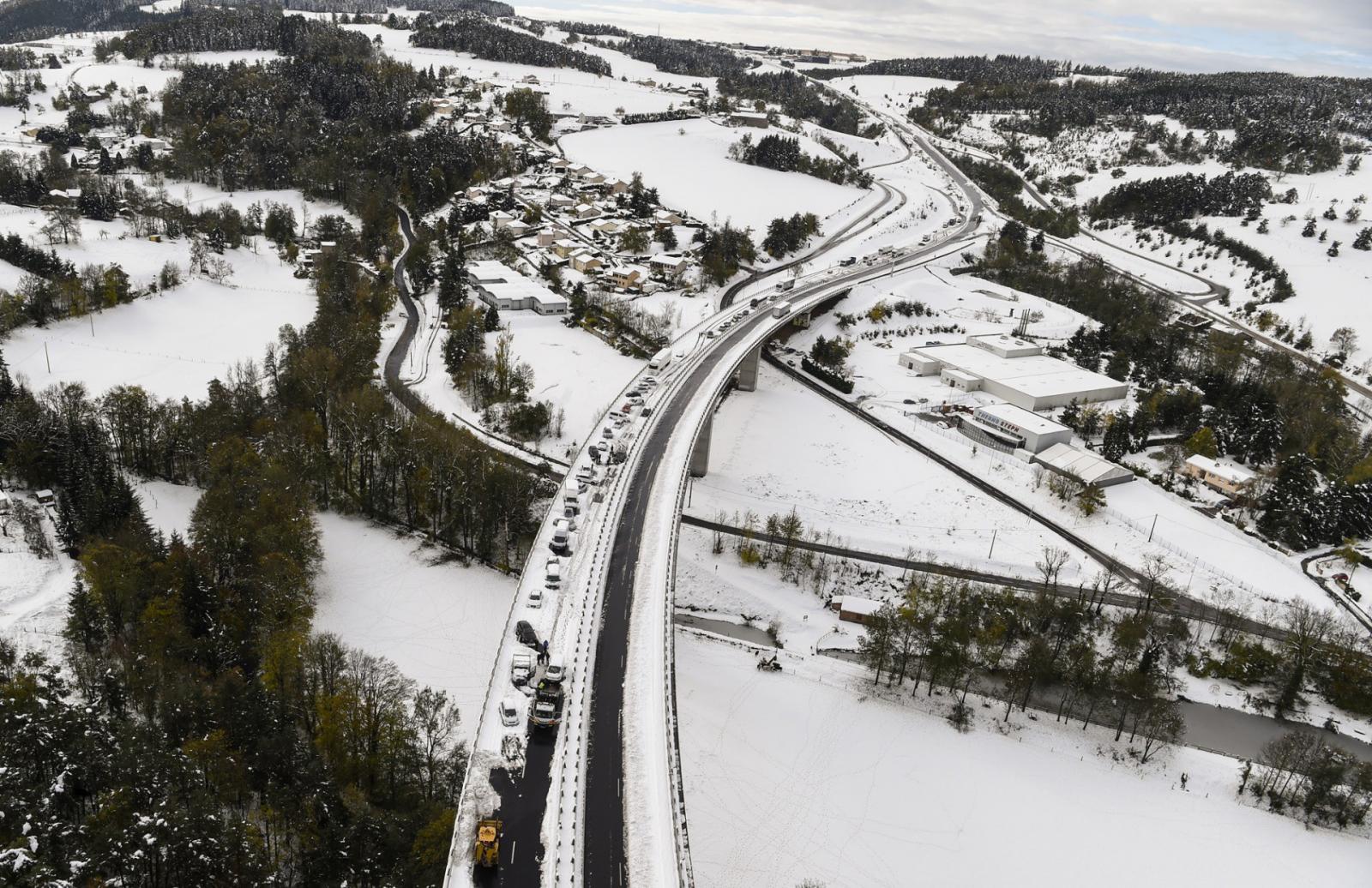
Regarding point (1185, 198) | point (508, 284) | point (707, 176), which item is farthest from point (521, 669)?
point (1185, 198)

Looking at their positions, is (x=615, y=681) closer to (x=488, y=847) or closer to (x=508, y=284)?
(x=488, y=847)

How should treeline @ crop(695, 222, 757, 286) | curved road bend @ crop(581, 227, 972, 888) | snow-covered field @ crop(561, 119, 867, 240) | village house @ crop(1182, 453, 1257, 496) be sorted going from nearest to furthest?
curved road bend @ crop(581, 227, 972, 888)
village house @ crop(1182, 453, 1257, 496)
treeline @ crop(695, 222, 757, 286)
snow-covered field @ crop(561, 119, 867, 240)

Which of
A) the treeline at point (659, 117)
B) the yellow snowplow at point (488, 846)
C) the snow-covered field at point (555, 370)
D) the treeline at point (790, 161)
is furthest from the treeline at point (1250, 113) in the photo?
the yellow snowplow at point (488, 846)

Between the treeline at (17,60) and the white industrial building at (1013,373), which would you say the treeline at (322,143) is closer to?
the treeline at (17,60)

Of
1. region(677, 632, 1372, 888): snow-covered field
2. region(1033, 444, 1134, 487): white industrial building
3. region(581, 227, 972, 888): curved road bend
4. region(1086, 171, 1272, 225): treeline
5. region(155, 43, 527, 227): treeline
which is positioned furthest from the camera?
region(1086, 171, 1272, 225): treeline

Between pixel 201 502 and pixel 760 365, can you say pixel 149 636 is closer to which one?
pixel 201 502

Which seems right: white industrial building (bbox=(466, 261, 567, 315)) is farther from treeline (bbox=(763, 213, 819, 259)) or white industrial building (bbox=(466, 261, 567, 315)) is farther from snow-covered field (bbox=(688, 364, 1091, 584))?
treeline (bbox=(763, 213, 819, 259))

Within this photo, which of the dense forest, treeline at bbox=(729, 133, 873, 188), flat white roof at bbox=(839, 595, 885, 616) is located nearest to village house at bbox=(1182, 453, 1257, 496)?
flat white roof at bbox=(839, 595, 885, 616)
